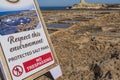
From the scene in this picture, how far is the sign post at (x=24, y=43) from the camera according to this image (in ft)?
12.7

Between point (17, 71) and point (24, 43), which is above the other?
point (24, 43)

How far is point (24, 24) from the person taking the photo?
4.18m

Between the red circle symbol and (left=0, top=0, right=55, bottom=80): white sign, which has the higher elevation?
(left=0, top=0, right=55, bottom=80): white sign

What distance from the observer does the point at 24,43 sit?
4.11 meters

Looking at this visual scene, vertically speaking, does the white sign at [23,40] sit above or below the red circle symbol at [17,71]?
above

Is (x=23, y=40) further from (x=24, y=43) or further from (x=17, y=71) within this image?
(x=17, y=71)

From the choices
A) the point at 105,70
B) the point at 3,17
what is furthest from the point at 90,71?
the point at 3,17

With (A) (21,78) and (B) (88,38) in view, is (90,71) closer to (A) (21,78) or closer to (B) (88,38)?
(A) (21,78)

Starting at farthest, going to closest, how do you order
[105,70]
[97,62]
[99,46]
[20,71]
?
[99,46], [97,62], [105,70], [20,71]

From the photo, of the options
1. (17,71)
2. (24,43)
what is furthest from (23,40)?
(17,71)

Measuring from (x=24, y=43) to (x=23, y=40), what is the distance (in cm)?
4

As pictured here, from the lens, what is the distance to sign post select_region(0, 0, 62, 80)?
12.7 ft

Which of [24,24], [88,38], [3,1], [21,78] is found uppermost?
[3,1]

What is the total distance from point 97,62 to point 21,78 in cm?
189
